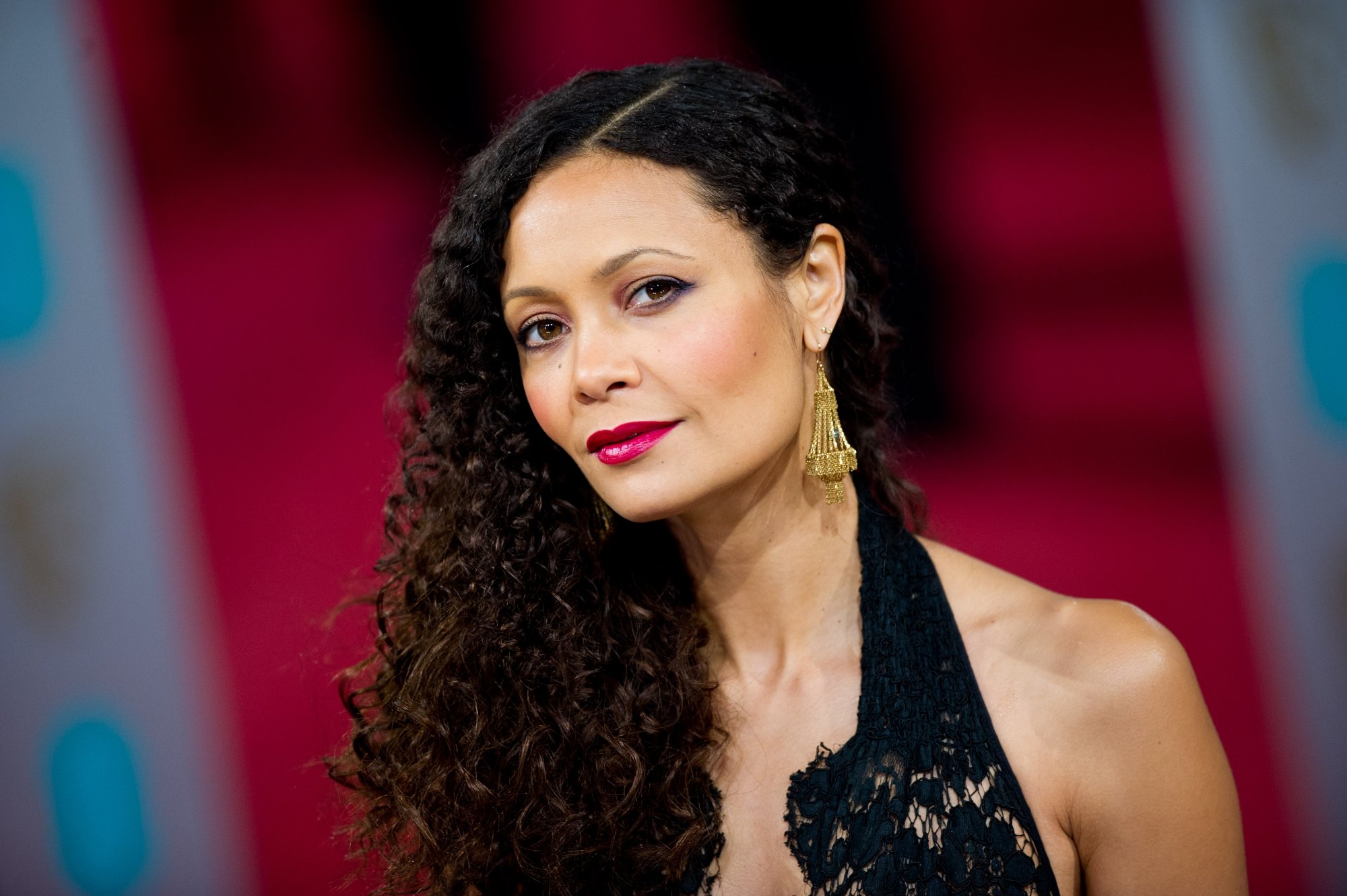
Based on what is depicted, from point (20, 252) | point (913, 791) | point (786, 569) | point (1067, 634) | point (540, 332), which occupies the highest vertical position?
point (20, 252)

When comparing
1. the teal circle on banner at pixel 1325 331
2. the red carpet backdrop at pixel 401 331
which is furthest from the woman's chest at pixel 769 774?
the teal circle on banner at pixel 1325 331

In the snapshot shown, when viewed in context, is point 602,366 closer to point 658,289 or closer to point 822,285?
point 658,289

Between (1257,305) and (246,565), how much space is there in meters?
2.38

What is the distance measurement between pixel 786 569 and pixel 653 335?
0.47 m

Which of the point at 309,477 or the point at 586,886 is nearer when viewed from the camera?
the point at 586,886

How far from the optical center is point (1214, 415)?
8.45 ft

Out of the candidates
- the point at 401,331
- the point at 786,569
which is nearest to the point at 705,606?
the point at 786,569

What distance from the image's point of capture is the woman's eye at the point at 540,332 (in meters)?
1.83

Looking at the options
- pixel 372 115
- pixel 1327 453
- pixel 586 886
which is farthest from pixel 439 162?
pixel 1327 453

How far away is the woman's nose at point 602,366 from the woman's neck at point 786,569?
297 millimetres

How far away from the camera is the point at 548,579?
2.04 meters

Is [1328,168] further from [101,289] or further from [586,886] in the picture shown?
[101,289]

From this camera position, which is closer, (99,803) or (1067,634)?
(1067,634)

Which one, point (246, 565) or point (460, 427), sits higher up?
point (460, 427)
